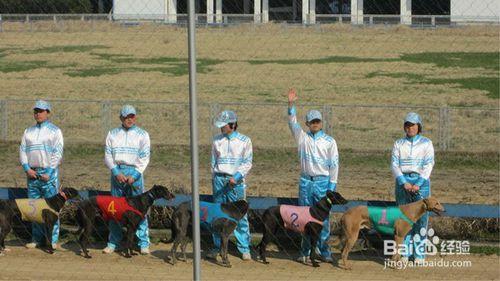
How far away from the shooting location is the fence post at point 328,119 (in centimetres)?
1311

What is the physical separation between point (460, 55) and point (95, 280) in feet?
27.5

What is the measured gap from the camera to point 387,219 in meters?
Answer: 7.53

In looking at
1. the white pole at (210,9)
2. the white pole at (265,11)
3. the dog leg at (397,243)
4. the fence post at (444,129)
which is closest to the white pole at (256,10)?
the white pole at (265,11)

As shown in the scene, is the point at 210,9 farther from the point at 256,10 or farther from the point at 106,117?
the point at 106,117

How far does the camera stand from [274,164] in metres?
12.4

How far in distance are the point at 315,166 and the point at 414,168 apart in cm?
75

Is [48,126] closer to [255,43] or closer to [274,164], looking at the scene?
[274,164]

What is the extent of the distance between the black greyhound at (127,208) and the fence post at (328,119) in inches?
215

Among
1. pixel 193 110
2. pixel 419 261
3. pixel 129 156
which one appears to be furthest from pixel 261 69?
pixel 193 110

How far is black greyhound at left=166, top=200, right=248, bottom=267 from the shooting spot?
25.3ft

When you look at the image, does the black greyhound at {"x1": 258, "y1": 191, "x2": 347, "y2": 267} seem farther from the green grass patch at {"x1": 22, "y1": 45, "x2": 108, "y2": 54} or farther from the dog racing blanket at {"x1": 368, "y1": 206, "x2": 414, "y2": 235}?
the green grass patch at {"x1": 22, "y1": 45, "x2": 108, "y2": 54}

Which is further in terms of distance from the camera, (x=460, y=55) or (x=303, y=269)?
(x=460, y=55)

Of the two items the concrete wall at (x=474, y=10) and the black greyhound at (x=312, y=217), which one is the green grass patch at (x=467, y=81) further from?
the black greyhound at (x=312, y=217)

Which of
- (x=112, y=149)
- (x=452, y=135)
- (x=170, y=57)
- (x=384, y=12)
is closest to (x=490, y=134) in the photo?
(x=452, y=135)
